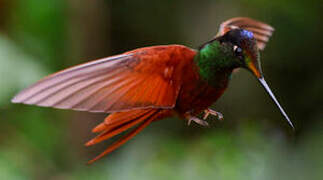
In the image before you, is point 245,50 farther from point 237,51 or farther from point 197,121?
point 197,121

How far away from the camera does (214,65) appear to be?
928 mm

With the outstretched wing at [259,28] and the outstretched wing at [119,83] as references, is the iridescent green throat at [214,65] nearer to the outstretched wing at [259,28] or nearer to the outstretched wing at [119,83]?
the outstretched wing at [119,83]

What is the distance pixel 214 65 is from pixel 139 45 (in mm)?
2000

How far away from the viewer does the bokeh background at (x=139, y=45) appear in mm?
1945

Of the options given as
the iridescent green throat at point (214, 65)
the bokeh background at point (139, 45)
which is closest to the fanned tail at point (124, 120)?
the iridescent green throat at point (214, 65)

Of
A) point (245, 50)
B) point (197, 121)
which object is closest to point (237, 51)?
point (245, 50)

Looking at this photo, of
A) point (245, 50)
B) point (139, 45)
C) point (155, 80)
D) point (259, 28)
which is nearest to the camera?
point (245, 50)

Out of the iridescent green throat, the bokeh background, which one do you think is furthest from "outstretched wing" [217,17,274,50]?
the bokeh background

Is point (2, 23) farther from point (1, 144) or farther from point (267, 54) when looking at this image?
point (267, 54)

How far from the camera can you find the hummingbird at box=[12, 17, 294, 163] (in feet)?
2.63

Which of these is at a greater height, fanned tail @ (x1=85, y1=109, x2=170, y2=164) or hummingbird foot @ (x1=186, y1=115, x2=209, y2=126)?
hummingbird foot @ (x1=186, y1=115, x2=209, y2=126)

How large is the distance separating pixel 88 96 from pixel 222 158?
1.11 metres

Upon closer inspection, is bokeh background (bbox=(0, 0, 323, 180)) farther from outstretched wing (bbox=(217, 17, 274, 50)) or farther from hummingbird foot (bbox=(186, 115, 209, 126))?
hummingbird foot (bbox=(186, 115, 209, 126))

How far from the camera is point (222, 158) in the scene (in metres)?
1.84
